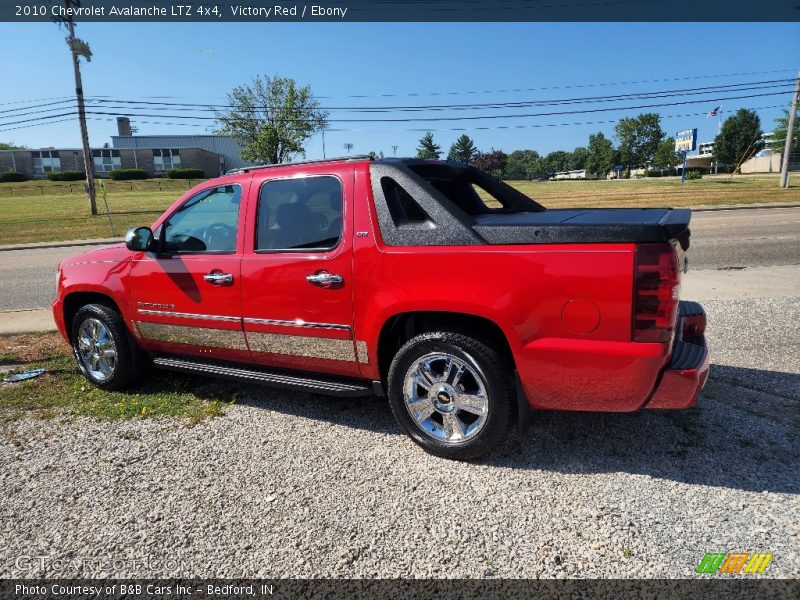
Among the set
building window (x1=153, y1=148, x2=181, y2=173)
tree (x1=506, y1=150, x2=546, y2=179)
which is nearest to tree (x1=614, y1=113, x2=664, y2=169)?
tree (x1=506, y1=150, x2=546, y2=179)

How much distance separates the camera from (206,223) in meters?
4.15

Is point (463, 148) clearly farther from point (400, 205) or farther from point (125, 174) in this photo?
point (400, 205)

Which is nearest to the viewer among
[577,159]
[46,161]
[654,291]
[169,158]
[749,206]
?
[654,291]

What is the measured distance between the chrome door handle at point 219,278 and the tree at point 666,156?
97.9 m

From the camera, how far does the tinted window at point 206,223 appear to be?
12.9ft

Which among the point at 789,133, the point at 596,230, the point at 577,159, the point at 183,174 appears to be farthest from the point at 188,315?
the point at 577,159

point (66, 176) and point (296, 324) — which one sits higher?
point (66, 176)

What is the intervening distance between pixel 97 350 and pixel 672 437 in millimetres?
4473

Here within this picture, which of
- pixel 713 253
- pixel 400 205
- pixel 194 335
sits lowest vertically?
pixel 713 253

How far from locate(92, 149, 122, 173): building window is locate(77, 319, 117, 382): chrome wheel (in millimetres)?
85517

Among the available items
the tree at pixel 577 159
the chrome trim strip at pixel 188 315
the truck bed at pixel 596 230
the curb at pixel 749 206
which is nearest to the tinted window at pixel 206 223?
the chrome trim strip at pixel 188 315

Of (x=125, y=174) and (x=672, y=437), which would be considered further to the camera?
(x=125, y=174)

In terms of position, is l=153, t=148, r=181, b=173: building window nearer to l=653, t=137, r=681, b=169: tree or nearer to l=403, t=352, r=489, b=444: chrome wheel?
l=653, t=137, r=681, b=169: tree

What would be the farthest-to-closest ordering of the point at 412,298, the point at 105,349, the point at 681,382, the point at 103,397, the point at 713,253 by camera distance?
the point at 713,253, the point at 105,349, the point at 103,397, the point at 412,298, the point at 681,382
